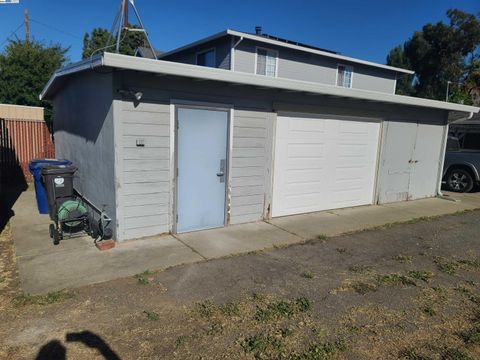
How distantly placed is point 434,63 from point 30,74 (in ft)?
109

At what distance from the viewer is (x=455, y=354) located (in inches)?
116

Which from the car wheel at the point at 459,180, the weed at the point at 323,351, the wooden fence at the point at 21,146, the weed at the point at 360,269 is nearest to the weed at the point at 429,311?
the weed at the point at 360,269

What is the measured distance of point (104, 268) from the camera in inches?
172

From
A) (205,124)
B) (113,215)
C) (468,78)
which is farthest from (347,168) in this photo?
(468,78)

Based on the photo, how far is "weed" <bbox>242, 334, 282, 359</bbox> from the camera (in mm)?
2865

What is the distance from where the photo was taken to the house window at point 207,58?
52.4ft

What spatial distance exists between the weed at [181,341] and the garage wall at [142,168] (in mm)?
2641

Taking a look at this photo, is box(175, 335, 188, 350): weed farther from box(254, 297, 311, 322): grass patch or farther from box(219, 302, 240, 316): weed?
box(254, 297, 311, 322): grass patch

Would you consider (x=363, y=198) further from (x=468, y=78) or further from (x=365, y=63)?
(x=468, y=78)

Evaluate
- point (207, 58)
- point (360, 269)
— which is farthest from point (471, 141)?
point (207, 58)

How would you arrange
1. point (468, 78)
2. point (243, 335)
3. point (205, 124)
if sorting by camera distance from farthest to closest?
point (468, 78), point (205, 124), point (243, 335)

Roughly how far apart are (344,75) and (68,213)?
17.5 m

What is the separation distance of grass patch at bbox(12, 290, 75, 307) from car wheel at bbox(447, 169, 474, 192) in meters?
12.2

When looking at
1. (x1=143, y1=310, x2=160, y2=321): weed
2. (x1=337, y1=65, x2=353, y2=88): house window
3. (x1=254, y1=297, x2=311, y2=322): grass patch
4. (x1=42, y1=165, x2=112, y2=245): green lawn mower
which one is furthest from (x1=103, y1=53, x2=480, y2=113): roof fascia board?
(x1=337, y1=65, x2=353, y2=88): house window
